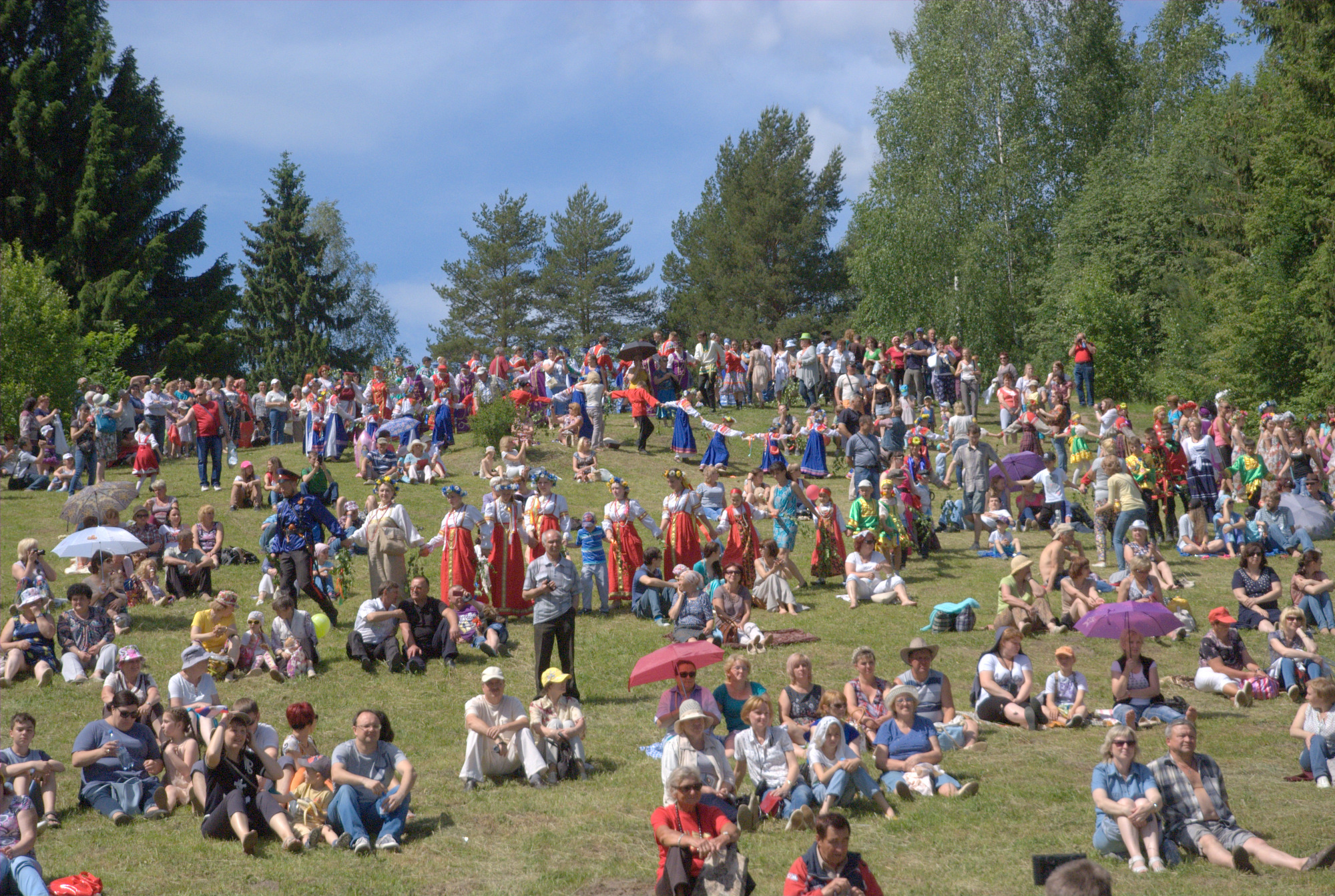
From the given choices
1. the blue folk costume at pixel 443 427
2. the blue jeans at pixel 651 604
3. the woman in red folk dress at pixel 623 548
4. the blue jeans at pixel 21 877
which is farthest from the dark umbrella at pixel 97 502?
the blue folk costume at pixel 443 427

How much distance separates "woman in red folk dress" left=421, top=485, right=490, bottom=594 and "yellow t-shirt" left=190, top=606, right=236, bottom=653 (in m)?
2.83

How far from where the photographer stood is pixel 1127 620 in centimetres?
1098

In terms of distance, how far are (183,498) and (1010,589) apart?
14.1m

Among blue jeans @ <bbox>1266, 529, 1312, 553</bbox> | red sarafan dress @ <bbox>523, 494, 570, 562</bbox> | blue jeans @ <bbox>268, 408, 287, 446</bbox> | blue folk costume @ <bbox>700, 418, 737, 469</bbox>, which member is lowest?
blue jeans @ <bbox>1266, 529, 1312, 553</bbox>

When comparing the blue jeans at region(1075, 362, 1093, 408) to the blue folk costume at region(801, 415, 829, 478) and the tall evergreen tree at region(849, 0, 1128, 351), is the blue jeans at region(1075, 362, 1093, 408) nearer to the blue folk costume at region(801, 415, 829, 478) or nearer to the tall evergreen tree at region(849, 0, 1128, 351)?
the blue folk costume at region(801, 415, 829, 478)

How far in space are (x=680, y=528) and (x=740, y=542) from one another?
76 centimetres

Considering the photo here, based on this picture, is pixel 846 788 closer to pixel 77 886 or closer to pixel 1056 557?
pixel 77 886

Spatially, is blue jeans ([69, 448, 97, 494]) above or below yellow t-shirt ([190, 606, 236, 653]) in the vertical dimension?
above

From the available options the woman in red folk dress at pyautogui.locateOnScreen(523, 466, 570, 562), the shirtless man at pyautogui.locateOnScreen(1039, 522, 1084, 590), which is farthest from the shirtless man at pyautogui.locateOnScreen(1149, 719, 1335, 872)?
the woman in red folk dress at pyautogui.locateOnScreen(523, 466, 570, 562)

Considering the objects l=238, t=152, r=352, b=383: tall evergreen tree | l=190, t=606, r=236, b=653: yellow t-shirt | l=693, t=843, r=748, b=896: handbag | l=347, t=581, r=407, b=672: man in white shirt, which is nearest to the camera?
l=693, t=843, r=748, b=896: handbag

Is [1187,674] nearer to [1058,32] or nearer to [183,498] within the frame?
[183,498]

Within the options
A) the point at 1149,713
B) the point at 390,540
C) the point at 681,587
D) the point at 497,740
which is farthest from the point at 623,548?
the point at 1149,713

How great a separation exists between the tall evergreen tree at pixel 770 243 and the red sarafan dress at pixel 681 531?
3477cm

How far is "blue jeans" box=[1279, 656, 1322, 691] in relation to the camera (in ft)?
37.3
